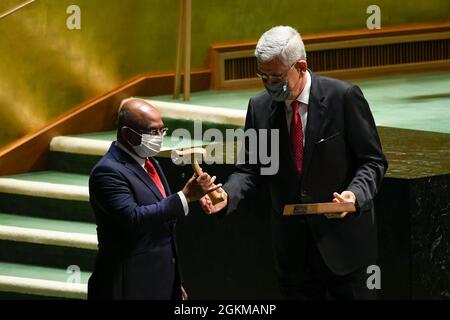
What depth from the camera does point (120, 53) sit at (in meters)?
8.41

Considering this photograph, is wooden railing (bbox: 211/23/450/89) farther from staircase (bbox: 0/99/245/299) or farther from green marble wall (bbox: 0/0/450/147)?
staircase (bbox: 0/99/245/299)

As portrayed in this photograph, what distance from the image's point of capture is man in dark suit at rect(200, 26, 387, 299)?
4.62m

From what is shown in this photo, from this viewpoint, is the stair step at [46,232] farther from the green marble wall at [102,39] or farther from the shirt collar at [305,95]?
the shirt collar at [305,95]

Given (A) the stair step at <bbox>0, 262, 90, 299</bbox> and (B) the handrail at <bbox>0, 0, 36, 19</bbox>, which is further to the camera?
(B) the handrail at <bbox>0, 0, 36, 19</bbox>

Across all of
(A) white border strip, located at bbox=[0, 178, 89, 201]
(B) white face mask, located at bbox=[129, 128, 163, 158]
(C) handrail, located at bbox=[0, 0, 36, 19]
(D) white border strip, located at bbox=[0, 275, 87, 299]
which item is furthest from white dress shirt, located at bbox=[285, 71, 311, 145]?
(C) handrail, located at bbox=[0, 0, 36, 19]

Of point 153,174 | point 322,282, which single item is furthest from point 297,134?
point 153,174

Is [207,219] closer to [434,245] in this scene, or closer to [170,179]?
[170,179]

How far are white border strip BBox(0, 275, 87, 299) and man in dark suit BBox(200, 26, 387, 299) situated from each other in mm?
2229

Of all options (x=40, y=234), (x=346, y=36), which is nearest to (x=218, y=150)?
(x=40, y=234)

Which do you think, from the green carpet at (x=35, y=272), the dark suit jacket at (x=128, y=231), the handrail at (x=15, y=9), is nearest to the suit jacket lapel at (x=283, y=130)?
the dark suit jacket at (x=128, y=231)

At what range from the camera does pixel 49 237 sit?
7.24 meters

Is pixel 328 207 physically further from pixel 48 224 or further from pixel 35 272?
pixel 48 224
